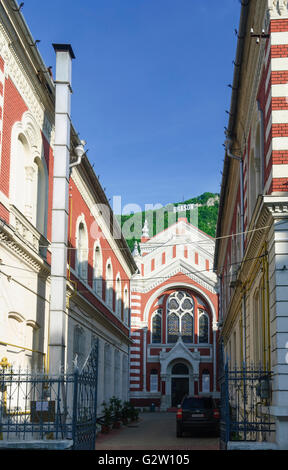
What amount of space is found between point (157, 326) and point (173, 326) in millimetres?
1254

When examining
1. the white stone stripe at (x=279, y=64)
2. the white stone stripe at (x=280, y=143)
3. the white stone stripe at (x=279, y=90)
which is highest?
the white stone stripe at (x=279, y=64)

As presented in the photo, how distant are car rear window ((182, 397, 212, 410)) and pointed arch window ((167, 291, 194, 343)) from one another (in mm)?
26204

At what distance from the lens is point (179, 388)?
45.8m

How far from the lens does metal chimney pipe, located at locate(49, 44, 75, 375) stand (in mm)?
15867

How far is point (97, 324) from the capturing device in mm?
25594

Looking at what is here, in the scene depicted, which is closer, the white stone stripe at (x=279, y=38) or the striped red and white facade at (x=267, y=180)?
the striped red and white facade at (x=267, y=180)

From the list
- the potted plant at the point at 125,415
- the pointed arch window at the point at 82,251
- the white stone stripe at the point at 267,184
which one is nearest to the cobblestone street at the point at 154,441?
Result: the potted plant at the point at 125,415

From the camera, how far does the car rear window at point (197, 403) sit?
20.4 meters

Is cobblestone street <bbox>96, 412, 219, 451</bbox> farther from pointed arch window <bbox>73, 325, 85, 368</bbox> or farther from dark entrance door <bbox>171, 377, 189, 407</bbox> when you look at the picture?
dark entrance door <bbox>171, 377, 189, 407</bbox>

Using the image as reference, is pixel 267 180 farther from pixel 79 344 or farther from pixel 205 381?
pixel 205 381

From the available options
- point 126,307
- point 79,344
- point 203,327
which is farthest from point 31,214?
point 203,327

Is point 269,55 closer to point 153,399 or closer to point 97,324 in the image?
point 97,324

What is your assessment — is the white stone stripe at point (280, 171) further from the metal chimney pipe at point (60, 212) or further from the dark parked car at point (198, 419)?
the dark parked car at point (198, 419)
